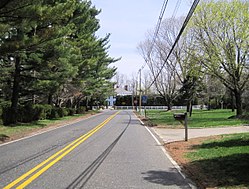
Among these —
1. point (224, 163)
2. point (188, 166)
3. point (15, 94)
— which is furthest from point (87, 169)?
point (15, 94)

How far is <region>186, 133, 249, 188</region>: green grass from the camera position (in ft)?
24.5

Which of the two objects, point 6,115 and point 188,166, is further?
point 6,115

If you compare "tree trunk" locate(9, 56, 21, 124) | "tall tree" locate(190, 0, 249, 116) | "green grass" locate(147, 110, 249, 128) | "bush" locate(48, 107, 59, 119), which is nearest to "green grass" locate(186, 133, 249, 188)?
"green grass" locate(147, 110, 249, 128)

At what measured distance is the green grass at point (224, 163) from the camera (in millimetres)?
7457

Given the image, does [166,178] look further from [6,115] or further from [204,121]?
[204,121]

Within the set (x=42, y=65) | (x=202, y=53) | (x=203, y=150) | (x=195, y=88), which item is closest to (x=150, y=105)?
(x=195, y=88)

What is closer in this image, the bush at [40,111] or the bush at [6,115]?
the bush at [6,115]

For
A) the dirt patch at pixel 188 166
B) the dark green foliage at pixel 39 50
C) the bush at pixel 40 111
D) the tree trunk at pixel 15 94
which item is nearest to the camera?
the dirt patch at pixel 188 166

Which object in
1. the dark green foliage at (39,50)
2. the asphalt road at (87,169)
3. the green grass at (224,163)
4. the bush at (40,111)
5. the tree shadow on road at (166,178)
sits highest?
the dark green foliage at (39,50)

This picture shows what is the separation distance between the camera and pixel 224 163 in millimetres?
9430

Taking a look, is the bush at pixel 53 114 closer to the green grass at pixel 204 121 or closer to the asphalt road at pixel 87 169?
the green grass at pixel 204 121

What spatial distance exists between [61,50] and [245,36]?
55.4ft

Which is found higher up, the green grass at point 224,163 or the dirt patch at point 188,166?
the green grass at point 224,163

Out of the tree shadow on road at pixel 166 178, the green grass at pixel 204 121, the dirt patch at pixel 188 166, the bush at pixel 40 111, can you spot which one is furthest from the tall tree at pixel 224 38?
the tree shadow on road at pixel 166 178
